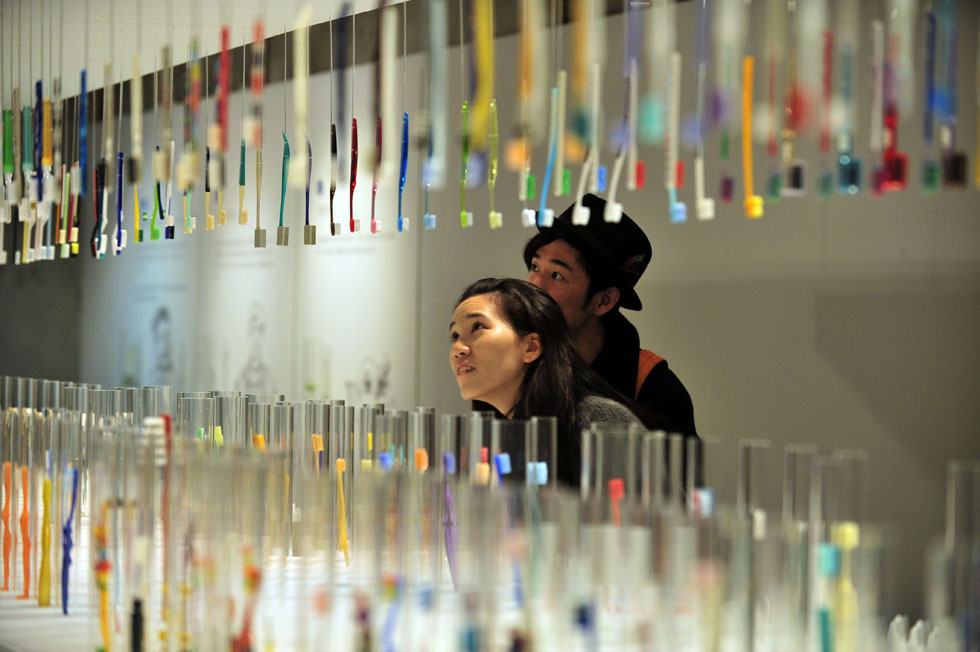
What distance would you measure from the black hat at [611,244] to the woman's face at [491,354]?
0.68 meters

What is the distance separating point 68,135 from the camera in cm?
582

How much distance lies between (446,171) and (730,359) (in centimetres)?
165

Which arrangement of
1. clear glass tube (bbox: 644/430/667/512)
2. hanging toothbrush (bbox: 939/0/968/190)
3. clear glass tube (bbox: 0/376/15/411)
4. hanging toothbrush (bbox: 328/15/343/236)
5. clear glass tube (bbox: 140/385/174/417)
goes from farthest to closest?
clear glass tube (bbox: 0/376/15/411)
clear glass tube (bbox: 140/385/174/417)
hanging toothbrush (bbox: 328/15/343/236)
clear glass tube (bbox: 644/430/667/512)
hanging toothbrush (bbox: 939/0/968/190)

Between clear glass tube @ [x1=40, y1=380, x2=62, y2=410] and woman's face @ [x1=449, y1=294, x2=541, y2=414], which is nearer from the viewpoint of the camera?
clear glass tube @ [x1=40, y1=380, x2=62, y2=410]

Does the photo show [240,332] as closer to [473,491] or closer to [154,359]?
[154,359]

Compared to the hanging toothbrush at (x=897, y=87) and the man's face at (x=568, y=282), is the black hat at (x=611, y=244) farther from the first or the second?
the hanging toothbrush at (x=897, y=87)

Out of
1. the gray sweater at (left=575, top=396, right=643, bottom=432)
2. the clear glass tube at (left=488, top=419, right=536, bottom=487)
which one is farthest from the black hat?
the clear glass tube at (left=488, top=419, right=536, bottom=487)

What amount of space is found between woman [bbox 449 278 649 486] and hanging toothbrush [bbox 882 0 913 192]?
4.74 ft

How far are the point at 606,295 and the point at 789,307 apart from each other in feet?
1.89

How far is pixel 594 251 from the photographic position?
379cm

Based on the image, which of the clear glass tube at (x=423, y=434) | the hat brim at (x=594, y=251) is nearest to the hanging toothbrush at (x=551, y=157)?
the clear glass tube at (x=423, y=434)

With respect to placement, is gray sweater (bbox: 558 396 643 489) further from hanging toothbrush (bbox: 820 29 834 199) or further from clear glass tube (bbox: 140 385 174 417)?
hanging toothbrush (bbox: 820 29 834 199)

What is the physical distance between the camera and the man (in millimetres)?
3770

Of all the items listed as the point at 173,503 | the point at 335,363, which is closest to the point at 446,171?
the point at 335,363
